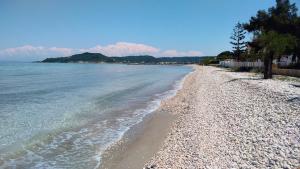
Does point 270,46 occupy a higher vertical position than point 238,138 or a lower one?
higher

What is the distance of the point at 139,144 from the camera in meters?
12.1

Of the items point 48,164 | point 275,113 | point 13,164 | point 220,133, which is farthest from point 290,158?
point 13,164

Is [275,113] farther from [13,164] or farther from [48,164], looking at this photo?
[13,164]

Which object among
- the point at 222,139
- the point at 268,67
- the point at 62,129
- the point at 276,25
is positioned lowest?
the point at 62,129

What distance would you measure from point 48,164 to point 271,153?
255 inches

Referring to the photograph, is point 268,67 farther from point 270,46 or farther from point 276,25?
point 276,25

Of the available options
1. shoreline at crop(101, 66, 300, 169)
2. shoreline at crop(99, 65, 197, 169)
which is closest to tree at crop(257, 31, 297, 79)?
shoreline at crop(101, 66, 300, 169)

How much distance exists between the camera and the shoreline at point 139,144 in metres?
9.97

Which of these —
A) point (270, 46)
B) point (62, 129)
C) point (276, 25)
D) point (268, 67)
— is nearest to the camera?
point (62, 129)

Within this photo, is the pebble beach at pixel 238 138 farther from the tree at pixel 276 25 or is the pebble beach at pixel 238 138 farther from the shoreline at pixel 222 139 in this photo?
the tree at pixel 276 25

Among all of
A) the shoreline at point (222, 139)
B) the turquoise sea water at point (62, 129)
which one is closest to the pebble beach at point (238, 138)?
the shoreline at point (222, 139)

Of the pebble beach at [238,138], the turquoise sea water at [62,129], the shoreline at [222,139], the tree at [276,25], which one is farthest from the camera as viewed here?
the tree at [276,25]

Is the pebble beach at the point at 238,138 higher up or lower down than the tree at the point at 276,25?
lower down

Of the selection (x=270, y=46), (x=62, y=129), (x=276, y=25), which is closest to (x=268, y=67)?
(x=270, y=46)
